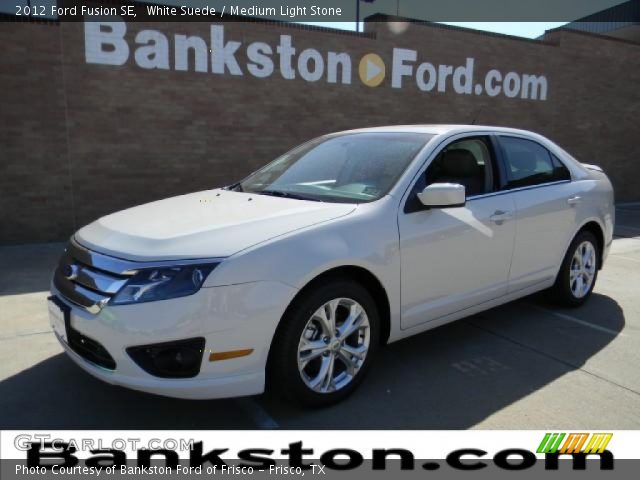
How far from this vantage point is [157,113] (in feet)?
27.7

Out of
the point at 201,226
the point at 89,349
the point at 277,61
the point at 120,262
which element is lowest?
the point at 89,349

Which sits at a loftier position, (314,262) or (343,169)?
(343,169)

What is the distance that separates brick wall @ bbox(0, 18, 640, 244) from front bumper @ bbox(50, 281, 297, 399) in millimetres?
5344

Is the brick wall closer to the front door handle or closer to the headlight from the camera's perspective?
the front door handle

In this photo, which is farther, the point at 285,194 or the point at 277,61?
the point at 277,61

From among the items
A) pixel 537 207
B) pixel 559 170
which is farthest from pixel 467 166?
pixel 559 170

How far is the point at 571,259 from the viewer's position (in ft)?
16.1

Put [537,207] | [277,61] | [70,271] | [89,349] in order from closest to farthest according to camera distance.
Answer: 1. [89,349]
2. [70,271]
3. [537,207]
4. [277,61]

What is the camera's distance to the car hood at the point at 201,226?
283 centimetres

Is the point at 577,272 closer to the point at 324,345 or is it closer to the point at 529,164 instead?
the point at 529,164

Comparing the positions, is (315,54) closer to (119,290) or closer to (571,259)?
(571,259)

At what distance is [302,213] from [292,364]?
880 mm

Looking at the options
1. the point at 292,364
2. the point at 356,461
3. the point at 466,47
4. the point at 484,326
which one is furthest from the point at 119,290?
the point at 466,47

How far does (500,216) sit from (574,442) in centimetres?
171
